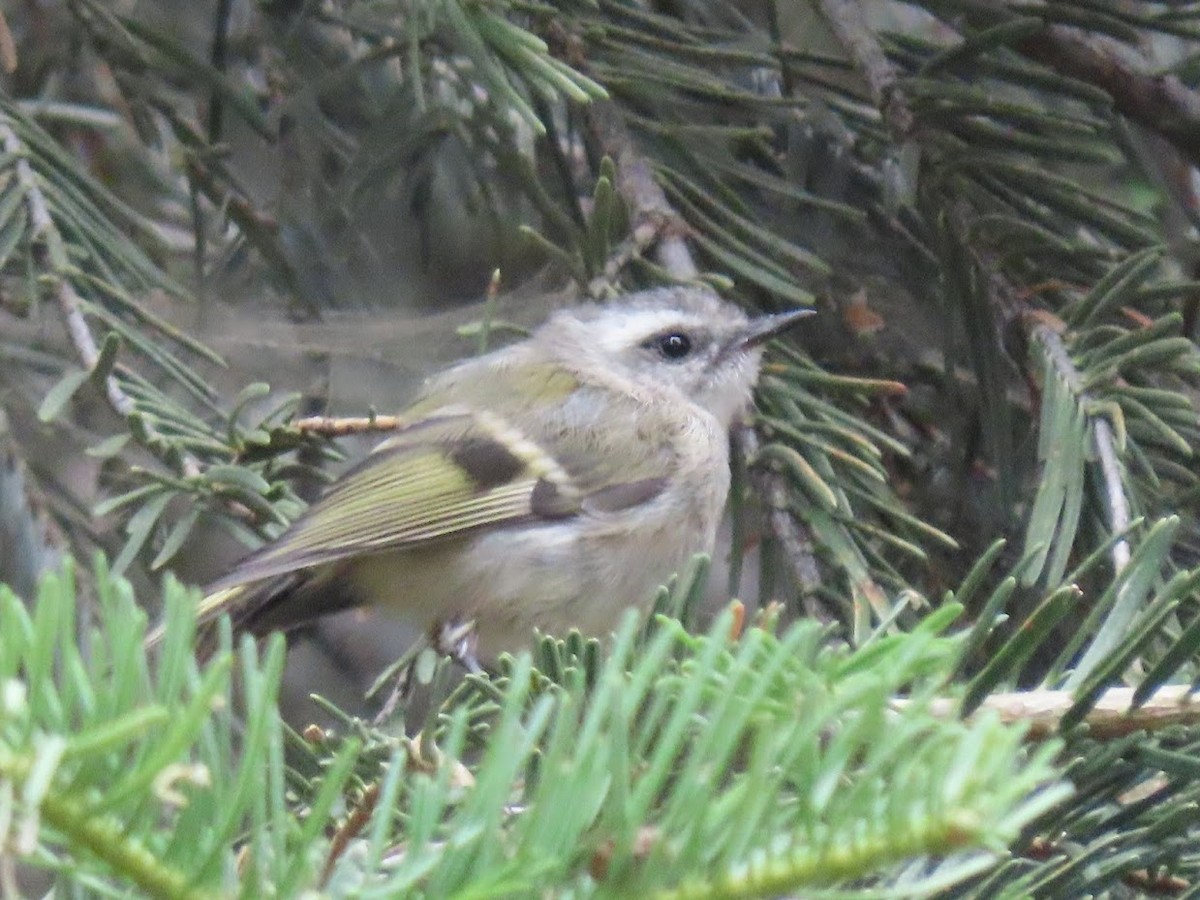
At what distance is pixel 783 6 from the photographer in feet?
7.37

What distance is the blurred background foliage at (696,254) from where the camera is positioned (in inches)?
58.7

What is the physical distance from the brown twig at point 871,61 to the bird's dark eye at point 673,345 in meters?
0.67

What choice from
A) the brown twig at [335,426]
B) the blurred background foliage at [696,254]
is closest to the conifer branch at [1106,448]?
the blurred background foliage at [696,254]

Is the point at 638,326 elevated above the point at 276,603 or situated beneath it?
elevated above

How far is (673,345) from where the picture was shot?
244cm

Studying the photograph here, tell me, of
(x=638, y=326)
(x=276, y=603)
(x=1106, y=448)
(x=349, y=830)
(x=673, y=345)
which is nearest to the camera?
(x=349, y=830)

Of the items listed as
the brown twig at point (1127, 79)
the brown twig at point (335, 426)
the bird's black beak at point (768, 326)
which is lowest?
the brown twig at point (335, 426)

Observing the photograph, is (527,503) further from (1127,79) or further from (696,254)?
(1127,79)

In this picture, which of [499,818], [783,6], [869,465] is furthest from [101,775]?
[783,6]

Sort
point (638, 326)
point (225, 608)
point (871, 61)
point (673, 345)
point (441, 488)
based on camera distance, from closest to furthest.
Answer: point (871, 61) → point (225, 608) → point (441, 488) → point (638, 326) → point (673, 345)

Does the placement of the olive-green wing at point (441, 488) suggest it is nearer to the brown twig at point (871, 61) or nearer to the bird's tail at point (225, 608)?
the bird's tail at point (225, 608)

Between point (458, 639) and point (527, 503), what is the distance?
0.23 meters

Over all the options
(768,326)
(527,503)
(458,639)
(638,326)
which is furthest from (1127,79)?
(458,639)

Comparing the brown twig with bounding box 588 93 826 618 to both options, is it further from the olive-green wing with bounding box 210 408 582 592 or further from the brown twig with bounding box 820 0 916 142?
the olive-green wing with bounding box 210 408 582 592
